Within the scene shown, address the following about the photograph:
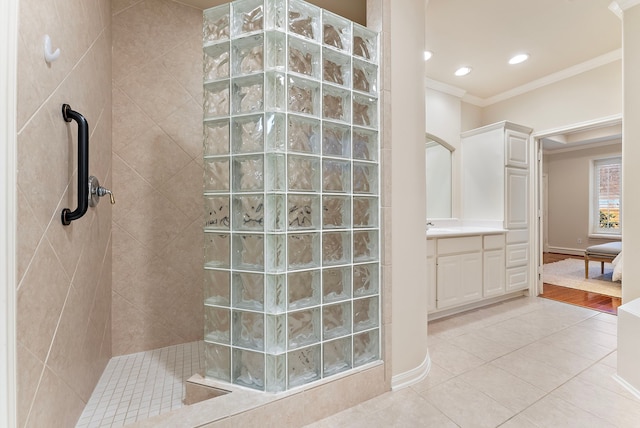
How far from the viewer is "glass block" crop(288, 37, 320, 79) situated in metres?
1.38

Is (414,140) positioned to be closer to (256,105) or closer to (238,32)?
(256,105)

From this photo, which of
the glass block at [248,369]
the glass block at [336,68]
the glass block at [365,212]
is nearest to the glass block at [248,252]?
the glass block at [248,369]

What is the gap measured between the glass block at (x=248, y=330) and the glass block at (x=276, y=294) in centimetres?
7

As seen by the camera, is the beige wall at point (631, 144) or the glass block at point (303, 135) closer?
the glass block at point (303, 135)

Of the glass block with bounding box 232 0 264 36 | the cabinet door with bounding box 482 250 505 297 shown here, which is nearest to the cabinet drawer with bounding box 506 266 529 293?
the cabinet door with bounding box 482 250 505 297

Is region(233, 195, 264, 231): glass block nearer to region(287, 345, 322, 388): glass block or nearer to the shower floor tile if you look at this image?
region(287, 345, 322, 388): glass block

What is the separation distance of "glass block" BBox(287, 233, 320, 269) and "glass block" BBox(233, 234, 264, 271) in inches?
5.4

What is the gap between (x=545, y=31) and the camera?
2.58m

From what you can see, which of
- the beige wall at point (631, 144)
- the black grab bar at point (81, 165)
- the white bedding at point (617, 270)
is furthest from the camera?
the white bedding at point (617, 270)

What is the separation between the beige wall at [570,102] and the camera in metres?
2.93

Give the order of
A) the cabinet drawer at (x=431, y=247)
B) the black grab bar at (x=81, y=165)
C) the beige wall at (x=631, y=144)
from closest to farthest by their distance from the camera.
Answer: the black grab bar at (x=81, y=165) → the beige wall at (x=631, y=144) → the cabinet drawer at (x=431, y=247)

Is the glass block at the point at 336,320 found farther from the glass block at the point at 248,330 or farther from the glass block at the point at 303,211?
the glass block at the point at 303,211

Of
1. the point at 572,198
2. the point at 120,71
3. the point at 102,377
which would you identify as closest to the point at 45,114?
the point at 120,71

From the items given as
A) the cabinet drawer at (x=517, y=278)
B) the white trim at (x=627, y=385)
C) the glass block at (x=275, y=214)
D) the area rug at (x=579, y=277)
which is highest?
the glass block at (x=275, y=214)
